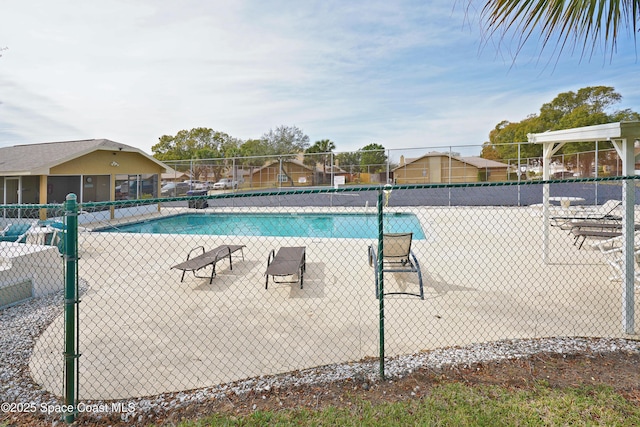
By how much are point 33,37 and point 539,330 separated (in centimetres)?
1079

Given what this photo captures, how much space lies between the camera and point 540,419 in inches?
87.2

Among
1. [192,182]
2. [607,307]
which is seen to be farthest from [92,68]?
[607,307]

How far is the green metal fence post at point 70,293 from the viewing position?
2.25 m

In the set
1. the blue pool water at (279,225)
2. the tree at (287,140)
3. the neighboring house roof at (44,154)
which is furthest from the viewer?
the tree at (287,140)

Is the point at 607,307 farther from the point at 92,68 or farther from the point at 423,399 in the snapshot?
the point at 92,68

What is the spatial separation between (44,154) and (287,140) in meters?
34.4

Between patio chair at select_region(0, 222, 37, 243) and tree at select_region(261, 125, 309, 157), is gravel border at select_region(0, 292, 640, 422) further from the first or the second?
tree at select_region(261, 125, 309, 157)

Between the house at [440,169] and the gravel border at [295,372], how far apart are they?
18.1 m

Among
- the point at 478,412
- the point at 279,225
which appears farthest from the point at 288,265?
the point at 279,225

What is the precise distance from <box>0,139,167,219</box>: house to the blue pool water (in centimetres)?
269

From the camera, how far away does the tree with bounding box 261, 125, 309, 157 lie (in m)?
47.2

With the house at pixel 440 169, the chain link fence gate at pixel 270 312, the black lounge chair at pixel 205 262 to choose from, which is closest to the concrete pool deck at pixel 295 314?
the chain link fence gate at pixel 270 312

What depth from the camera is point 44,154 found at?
14.6m

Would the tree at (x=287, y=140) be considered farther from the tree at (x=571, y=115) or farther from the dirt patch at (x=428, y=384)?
the dirt patch at (x=428, y=384)
